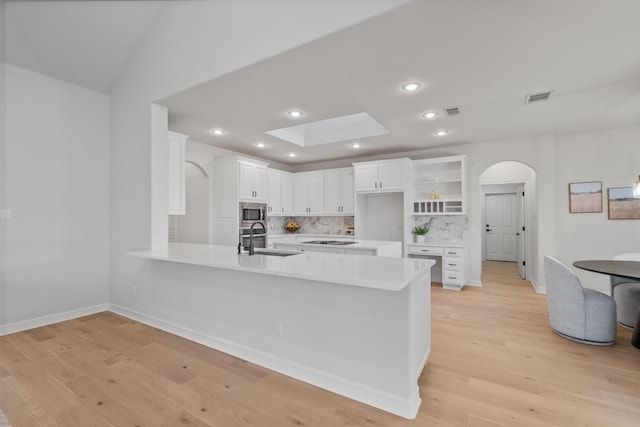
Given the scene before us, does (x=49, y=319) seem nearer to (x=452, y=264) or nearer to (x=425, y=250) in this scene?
(x=425, y=250)

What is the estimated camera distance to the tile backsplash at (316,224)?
667cm

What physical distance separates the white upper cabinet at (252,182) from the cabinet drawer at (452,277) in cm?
357

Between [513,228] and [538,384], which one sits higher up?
[513,228]

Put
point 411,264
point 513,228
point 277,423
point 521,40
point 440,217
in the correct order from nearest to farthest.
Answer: point 277,423 < point 521,40 < point 411,264 < point 440,217 < point 513,228

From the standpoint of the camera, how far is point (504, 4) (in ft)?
5.99

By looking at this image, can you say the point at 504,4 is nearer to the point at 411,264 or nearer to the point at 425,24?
the point at 425,24

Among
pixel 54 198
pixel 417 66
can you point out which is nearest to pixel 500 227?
pixel 417 66

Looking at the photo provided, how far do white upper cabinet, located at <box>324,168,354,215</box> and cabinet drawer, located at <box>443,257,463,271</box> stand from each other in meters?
2.01

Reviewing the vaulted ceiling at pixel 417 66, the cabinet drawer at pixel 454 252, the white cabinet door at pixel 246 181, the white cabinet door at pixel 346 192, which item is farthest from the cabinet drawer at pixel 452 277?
the white cabinet door at pixel 246 181

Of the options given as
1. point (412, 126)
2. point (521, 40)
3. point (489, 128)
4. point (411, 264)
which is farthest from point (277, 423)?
point (489, 128)

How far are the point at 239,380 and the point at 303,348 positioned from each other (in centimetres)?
54

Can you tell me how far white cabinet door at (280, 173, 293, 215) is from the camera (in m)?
6.44

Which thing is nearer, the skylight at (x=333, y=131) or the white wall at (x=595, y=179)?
the white wall at (x=595, y=179)

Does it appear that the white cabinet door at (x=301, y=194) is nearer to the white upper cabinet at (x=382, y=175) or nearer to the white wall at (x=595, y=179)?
the white upper cabinet at (x=382, y=175)
